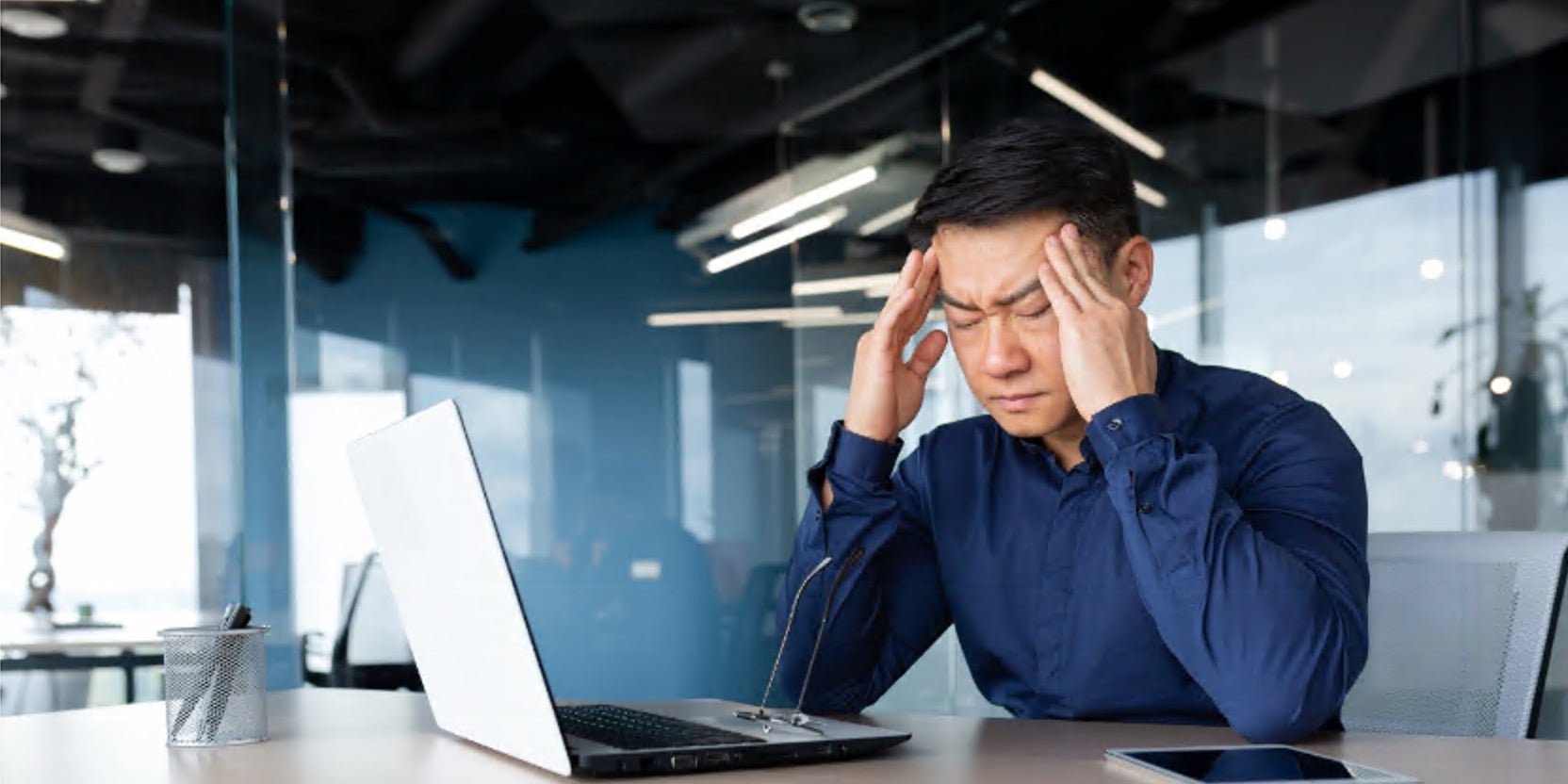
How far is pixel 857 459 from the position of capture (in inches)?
73.2

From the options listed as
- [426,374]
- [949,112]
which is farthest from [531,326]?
[949,112]

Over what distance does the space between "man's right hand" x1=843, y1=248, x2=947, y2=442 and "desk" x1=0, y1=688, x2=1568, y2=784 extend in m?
0.41

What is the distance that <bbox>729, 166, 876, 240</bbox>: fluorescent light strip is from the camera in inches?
171

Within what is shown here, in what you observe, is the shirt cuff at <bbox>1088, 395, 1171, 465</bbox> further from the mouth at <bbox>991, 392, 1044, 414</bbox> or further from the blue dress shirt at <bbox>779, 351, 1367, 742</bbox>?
the mouth at <bbox>991, 392, 1044, 414</bbox>

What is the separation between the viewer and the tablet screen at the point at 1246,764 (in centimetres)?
116

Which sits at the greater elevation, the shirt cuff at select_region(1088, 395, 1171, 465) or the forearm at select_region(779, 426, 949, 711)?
the shirt cuff at select_region(1088, 395, 1171, 465)

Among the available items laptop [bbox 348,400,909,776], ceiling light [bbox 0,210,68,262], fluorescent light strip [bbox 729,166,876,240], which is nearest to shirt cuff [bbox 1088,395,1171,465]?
laptop [bbox 348,400,909,776]

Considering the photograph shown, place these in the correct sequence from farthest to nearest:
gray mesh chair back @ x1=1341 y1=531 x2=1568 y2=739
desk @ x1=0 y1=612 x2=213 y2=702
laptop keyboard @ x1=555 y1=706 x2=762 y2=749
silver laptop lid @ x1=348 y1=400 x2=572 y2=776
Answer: desk @ x1=0 y1=612 x2=213 y2=702 → gray mesh chair back @ x1=1341 y1=531 x2=1568 y2=739 → laptop keyboard @ x1=555 y1=706 x2=762 y2=749 → silver laptop lid @ x1=348 y1=400 x2=572 y2=776

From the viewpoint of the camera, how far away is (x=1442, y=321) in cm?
403

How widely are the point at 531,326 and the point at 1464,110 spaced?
2.49 m

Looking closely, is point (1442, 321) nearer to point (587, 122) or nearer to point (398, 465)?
point (587, 122)

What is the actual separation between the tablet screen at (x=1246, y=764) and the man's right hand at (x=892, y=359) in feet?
2.24

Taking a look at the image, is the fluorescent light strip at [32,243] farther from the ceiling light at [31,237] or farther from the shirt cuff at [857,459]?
the shirt cuff at [857,459]

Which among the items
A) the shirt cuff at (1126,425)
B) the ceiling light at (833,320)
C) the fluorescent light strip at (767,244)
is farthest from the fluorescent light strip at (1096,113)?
the shirt cuff at (1126,425)
